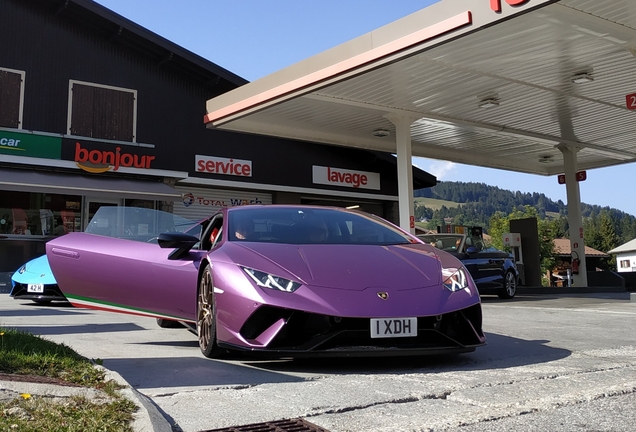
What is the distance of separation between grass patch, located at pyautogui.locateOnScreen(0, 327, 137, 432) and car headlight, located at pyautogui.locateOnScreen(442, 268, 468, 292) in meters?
2.31

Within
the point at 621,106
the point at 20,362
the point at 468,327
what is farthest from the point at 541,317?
the point at 621,106

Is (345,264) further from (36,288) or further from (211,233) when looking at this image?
(36,288)

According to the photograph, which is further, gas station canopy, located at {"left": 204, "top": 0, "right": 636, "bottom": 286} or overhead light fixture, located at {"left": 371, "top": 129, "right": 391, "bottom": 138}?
overhead light fixture, located at {"left": 371, "top": 129, "right": 391, "bottom": 138}

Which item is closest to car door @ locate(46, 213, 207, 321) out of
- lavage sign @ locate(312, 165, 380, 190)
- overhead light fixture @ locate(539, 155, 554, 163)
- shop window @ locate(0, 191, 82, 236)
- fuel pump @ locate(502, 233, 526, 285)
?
shop window @ locate(0, 191, 82, 236)

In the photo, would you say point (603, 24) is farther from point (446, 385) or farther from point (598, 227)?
point (598, 227)

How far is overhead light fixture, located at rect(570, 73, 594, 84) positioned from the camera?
14130 millimetres

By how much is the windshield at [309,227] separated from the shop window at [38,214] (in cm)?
1478

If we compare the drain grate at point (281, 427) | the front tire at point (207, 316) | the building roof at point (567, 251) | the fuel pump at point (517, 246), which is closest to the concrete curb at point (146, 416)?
the drain grate at point (281, 427)

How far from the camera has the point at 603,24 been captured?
11234mm

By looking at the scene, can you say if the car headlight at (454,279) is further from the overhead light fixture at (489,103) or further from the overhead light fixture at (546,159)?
the overhead light fixture at (546,159)

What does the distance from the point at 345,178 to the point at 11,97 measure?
12.1m

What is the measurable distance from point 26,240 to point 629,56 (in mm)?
15745

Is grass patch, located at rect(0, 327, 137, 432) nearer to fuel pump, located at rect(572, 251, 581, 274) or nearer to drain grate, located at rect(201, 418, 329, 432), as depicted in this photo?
drain grate, located at rect(201, 418, 329, 432)

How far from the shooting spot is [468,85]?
1483cm
